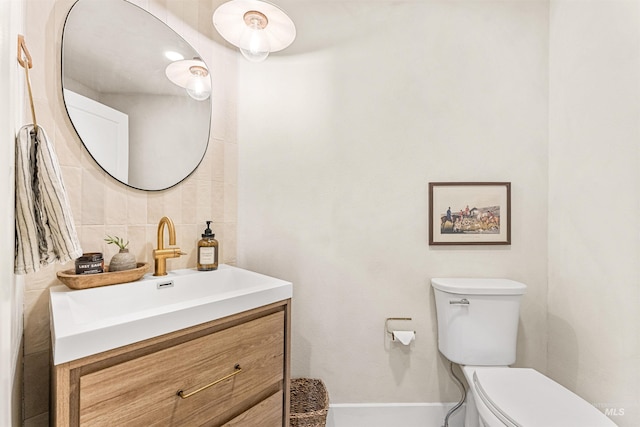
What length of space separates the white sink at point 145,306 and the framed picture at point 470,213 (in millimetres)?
952

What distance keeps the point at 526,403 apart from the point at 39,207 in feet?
5.32

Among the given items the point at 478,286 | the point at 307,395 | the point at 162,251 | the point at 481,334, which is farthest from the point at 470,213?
the point at 162,251

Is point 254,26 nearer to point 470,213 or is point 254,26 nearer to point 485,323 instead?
point 470,213

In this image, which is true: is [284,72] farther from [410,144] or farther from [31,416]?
[31,416]

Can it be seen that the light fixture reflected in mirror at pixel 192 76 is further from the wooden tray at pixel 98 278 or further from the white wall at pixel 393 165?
the wooden tray at pixel 98 278

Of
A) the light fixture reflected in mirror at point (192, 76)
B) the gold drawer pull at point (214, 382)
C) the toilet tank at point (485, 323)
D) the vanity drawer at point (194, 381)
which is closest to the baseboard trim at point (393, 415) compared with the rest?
the toilet tank at point (485, 323)

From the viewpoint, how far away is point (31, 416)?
990 millimetres

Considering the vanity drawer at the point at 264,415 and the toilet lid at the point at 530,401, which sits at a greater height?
the toilet lid at the point at 530,401

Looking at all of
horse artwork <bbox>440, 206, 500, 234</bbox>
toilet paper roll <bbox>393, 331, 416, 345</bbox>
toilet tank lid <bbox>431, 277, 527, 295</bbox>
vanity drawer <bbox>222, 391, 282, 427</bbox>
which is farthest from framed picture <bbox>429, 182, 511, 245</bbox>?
vanity drawer <bbox>222, 391, 282, 427</bbox>

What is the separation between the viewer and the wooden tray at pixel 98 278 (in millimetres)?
1012

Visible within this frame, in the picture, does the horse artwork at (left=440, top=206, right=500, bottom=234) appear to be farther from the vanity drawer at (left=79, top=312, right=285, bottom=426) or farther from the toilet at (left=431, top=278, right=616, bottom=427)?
the vanity drawer at (left=79, top=312, right=285, bottom=426)

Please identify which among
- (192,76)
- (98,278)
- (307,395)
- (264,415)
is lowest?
(307,395)

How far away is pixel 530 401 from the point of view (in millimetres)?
1093

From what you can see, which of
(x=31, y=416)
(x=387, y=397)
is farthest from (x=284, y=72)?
(x=387, y=397)
